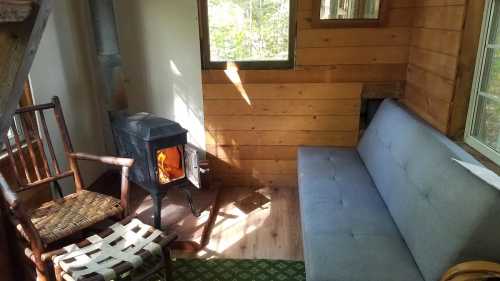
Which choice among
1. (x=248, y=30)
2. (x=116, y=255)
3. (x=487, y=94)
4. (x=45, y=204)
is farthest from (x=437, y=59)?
(x=45, y=204)

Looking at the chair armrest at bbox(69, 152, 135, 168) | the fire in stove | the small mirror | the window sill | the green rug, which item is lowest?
the green rug

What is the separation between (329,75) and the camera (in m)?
2.76

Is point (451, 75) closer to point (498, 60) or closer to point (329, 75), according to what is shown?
point (498, 60)

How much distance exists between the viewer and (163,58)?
283 cm

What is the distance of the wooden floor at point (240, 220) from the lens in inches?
90.0

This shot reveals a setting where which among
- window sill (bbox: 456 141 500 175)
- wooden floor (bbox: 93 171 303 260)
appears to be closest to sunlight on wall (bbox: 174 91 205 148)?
wooden floor (bbox: 93 171 303 260)

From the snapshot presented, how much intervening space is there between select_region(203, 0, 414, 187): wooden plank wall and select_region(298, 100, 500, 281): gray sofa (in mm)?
458

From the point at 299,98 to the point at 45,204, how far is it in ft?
6.09

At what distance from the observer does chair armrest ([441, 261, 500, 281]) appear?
119 centimetres

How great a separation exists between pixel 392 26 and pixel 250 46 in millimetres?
1038

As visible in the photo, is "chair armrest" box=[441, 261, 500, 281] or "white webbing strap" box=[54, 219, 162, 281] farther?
"white webbing strap" box=[54, 219, 162, 281]

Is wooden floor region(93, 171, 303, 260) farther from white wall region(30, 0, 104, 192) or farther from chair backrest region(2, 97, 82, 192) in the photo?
chair backrest region(2, 97, 82, 192)

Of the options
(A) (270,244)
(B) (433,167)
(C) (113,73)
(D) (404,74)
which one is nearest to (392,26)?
(D) (404,74)

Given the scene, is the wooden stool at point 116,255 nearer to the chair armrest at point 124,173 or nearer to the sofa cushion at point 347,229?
the chair armrest at point 124,173
